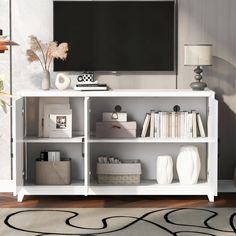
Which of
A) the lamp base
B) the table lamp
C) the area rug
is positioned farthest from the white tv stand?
the area rug

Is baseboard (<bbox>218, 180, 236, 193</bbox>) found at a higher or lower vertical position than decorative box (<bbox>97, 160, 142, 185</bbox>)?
lower

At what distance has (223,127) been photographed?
5523mm

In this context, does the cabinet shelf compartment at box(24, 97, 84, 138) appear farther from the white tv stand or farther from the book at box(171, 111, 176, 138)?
the book at box(171, 111, 176, 138)

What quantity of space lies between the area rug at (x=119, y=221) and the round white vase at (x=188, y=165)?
0.44 metres

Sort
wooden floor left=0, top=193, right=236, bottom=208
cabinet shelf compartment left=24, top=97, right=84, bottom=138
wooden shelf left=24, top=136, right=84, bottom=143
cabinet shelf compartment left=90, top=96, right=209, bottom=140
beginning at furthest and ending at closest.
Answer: cabinet shelf compartment left=90, top=96, right=209, bottom=140
cabinet shelf compartment left=24, top=97, right=84, bottom=138
wooden shelf left=24, top=136, right=84, bottom=143
wooden floor left=0, top=193, right=236, bottom=208

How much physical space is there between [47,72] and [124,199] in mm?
1126

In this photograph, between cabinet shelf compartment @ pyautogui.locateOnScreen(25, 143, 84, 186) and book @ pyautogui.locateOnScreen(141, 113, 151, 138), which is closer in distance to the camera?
book @ pyautogui.locateOnScreen(141, 113, 151, 138)

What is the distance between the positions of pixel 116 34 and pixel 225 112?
1.06 metres

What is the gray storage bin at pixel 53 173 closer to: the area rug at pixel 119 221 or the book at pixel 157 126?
the area rug at pixel 119 221

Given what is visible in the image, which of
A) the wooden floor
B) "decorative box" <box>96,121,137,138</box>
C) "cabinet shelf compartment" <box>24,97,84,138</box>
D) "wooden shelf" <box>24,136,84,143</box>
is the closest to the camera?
the wooden floor

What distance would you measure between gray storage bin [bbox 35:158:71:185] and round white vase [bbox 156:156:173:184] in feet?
2.28

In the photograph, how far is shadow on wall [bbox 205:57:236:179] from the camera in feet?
17.9

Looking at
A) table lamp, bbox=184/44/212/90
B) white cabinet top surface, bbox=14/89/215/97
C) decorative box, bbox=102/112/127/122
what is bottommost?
decorative box, bbox=102/112/127/122

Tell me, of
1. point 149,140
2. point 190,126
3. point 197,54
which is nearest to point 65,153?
point 149,140
